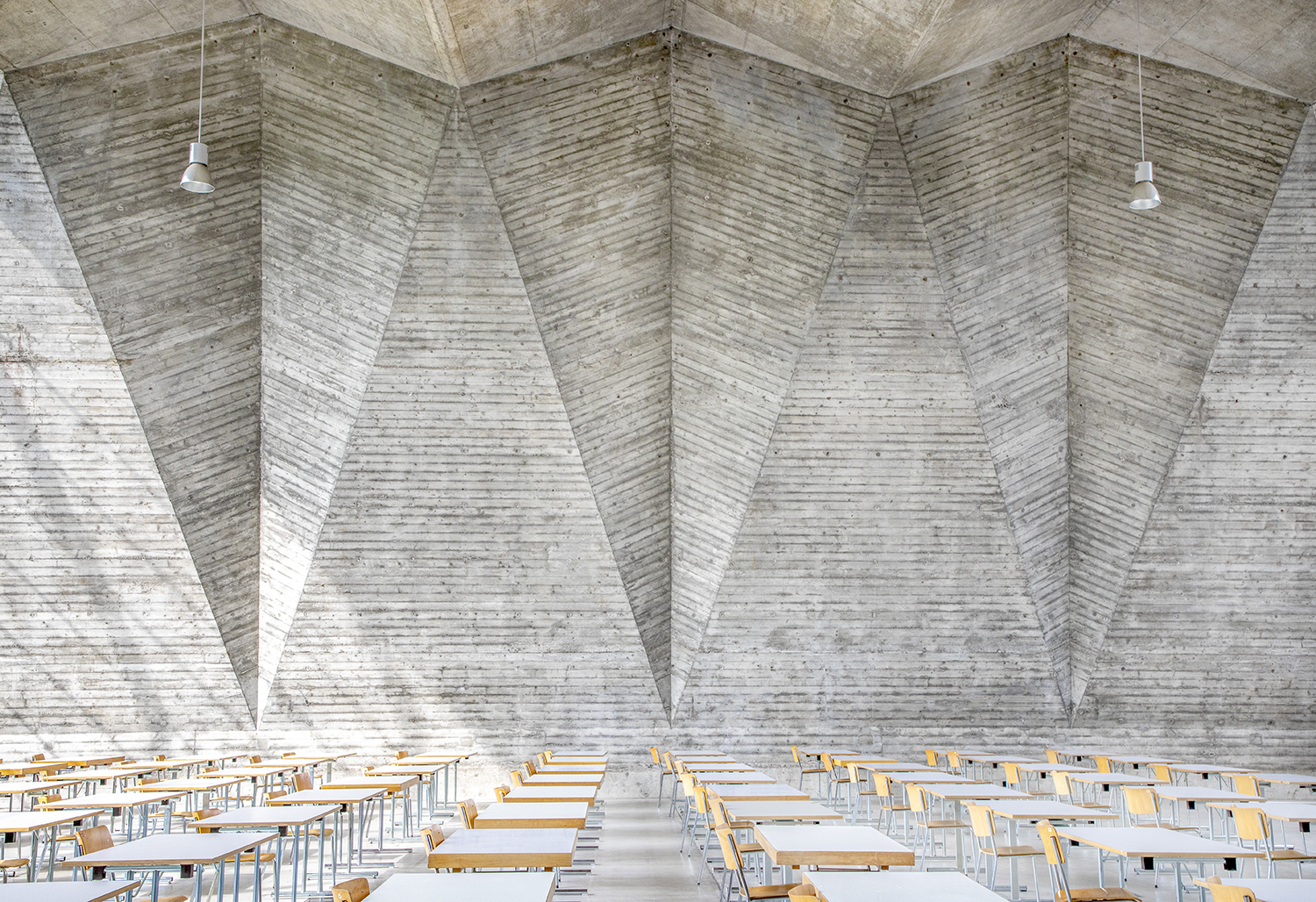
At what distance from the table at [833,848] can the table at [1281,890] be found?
1314 mm

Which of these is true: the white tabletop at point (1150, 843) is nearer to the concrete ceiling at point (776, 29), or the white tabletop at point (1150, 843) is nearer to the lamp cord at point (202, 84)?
the concrete ceiling at point (776, 29)

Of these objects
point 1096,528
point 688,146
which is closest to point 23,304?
point 688,146

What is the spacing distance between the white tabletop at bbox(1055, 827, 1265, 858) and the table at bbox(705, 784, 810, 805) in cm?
189

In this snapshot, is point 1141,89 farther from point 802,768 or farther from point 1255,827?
point 802,768

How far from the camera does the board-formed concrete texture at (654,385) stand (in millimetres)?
12125

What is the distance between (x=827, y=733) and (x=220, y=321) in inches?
365

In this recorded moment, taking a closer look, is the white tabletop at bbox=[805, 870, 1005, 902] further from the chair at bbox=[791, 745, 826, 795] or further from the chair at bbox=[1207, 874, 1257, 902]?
the chair at bbox=[791, 745, 826, 795]

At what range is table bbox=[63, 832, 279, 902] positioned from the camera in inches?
189

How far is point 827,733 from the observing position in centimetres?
1422

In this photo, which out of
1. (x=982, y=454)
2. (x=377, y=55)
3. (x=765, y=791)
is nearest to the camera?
(x=765, y=791)

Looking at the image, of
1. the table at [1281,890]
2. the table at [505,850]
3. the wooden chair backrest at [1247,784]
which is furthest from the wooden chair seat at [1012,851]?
the wooden chair backrest at [1247,784]

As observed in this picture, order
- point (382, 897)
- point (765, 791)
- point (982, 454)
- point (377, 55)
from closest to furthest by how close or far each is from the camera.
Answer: point (382, 897) → point (765, 791) → point (377, 55) → point (982, 454)

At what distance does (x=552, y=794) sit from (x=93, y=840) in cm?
288

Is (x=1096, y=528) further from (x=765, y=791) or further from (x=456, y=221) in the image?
(x=456, y=221)
